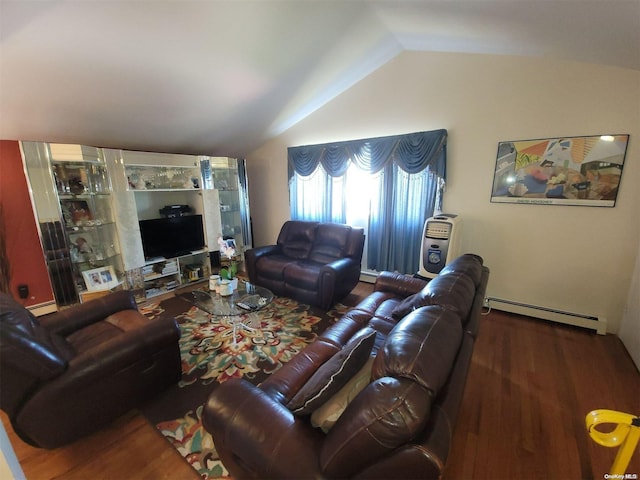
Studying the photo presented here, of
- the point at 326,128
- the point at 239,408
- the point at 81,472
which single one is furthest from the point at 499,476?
the point at 326,128

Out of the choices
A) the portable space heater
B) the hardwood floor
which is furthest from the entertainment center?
the portable space heater

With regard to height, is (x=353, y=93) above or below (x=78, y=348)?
above

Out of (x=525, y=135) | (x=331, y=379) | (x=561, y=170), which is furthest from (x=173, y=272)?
(x=561, y=170)

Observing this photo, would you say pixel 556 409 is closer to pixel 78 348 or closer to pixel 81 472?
pixel 81 472

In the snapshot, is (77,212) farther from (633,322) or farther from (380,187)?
(633,322)

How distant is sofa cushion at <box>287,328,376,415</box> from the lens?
1009mm

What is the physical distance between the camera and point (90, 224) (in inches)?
115

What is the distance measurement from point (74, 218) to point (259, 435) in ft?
10.6

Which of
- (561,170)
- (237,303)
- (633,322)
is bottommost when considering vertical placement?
(633,322)

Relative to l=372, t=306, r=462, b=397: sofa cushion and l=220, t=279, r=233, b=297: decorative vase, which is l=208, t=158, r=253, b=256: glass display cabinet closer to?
l=220, t=279, r=233, b=297: decorative vase

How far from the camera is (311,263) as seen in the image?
3324mm

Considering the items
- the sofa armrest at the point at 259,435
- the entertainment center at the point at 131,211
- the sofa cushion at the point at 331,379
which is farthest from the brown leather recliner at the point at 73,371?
the entertainment center at the point at 131,211

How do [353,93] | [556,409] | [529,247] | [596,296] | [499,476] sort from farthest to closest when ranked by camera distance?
1. [353,93]
2. [529,247]
3. [596,296]
4. [556,409]
5. [499,476]

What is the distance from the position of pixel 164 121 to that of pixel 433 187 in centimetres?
322
